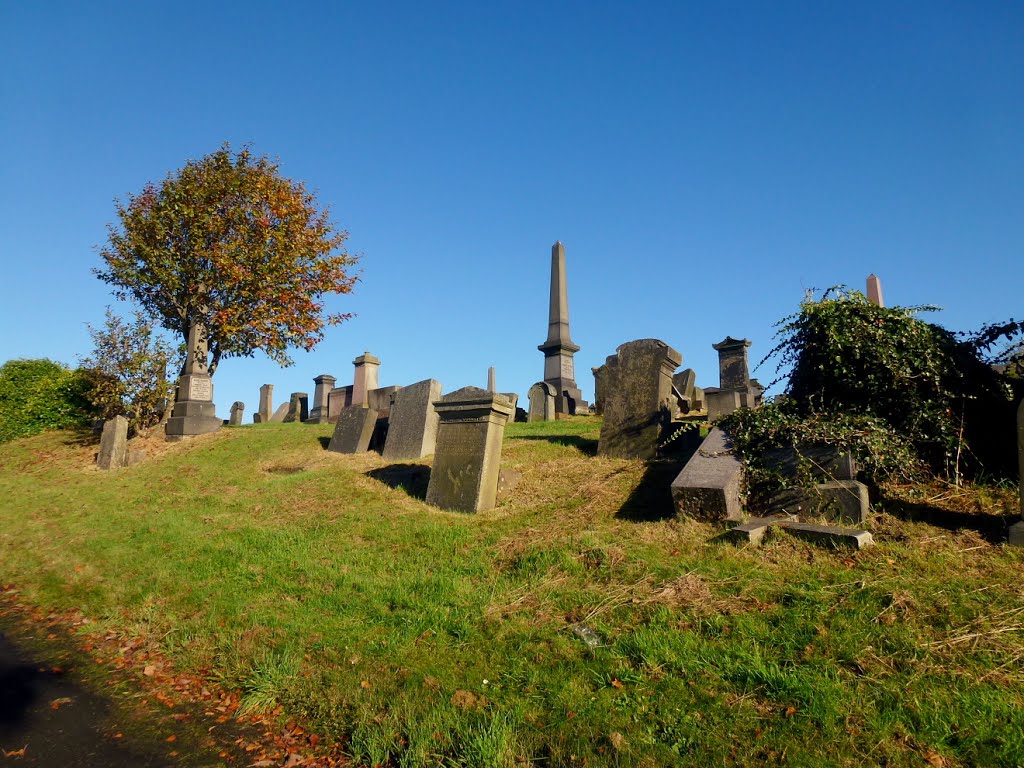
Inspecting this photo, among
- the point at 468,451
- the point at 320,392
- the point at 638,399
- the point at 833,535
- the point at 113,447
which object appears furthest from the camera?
the point at 320,392

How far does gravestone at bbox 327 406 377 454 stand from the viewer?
44.7ft

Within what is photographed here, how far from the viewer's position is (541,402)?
63.9ft

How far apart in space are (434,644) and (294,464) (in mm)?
9559

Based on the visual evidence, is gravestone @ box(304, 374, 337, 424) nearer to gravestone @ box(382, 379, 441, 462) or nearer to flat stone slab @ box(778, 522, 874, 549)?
gravestone @ box(382, 379, 441, 462)

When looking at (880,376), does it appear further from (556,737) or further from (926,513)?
(556,737)

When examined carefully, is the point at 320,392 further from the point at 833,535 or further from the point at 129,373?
the point at 833,535

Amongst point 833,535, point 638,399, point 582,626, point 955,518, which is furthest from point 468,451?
point 955,518

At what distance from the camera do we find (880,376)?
738cm

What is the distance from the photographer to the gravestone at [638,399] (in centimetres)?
978

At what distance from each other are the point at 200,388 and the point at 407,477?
37.0 feet

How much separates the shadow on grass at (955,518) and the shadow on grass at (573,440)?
503 cm

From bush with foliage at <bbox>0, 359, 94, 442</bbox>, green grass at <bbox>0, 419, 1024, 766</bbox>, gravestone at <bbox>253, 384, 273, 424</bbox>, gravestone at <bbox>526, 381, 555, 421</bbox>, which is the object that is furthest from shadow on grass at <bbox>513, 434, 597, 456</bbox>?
gravestone at <bbox>253, 384, 273, 424</bbox>

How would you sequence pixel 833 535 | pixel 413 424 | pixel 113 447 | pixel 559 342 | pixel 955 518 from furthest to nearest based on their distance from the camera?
pixel 559 342 → pixel 113 447 → pixel 413 424 → pixel 955 518 → pixel 833 535

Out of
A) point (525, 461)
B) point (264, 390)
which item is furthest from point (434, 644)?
point (264, 390)
